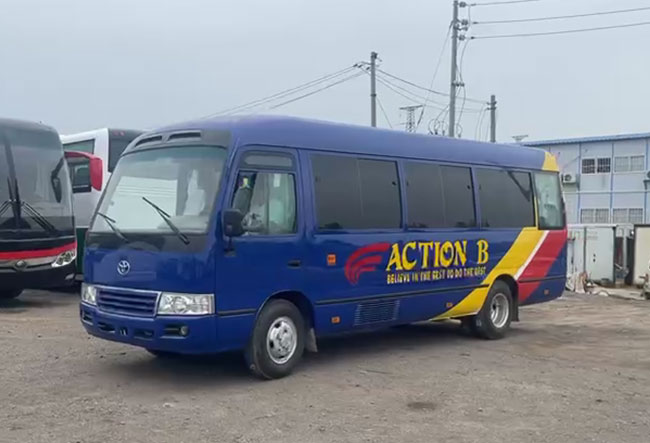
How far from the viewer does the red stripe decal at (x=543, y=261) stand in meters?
12.0

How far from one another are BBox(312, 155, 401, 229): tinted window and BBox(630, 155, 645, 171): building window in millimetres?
35283

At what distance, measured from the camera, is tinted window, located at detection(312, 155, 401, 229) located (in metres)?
8.87

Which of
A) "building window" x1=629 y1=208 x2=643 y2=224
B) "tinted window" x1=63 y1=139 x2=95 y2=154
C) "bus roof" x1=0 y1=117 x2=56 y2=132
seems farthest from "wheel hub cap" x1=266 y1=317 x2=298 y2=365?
"building window" x1=629 y1=208 x2=643 y2=224

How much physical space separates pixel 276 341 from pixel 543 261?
18.8 feet

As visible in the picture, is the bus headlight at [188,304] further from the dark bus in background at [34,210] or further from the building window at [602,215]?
the building window at [602,215]

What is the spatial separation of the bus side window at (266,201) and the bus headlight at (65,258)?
6.90m

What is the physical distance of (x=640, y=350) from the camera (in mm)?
11055

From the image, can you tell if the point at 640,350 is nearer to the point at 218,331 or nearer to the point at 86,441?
the point at 218,331

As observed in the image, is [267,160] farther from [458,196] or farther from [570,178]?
[570,178]

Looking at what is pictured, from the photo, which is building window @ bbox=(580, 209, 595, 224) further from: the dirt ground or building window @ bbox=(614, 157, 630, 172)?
the dirt ground

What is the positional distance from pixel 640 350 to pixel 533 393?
391 centimetres

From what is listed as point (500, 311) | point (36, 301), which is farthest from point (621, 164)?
point (36, 301)

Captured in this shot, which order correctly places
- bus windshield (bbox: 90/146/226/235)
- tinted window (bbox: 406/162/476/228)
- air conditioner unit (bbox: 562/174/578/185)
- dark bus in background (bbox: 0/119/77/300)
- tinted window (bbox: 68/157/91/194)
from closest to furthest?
bus windshield (bbox: 90/146/226/235), tinted window (bbox: 406/162/476/228), dark bus in background (bbox: 0/119/77/300), tinted window (bbox: 68/157/91/194), air conditioner unit (bbox: 562/174/578/185)

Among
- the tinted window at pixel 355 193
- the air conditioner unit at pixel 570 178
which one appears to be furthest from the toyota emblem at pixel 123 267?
the air conditioner unit at pixel 570 178
